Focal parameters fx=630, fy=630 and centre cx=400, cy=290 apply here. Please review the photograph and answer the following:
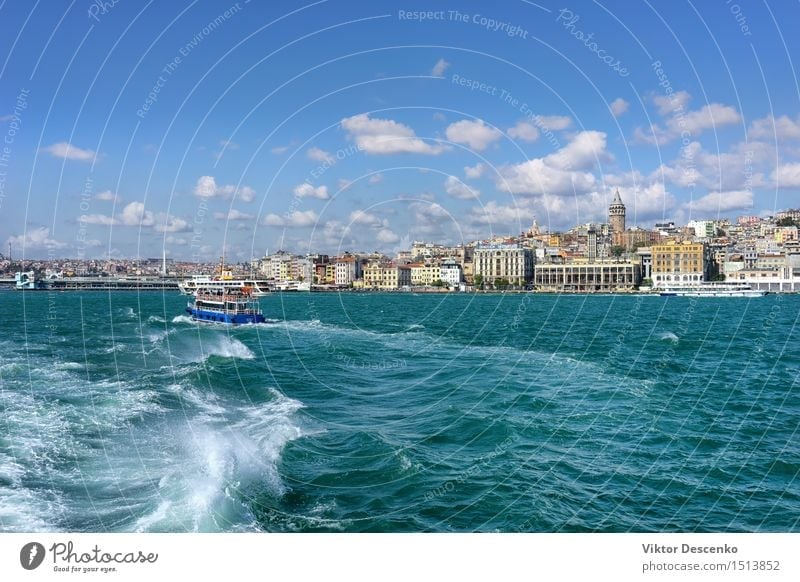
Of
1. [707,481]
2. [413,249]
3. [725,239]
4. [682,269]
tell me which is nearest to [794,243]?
[725,239]

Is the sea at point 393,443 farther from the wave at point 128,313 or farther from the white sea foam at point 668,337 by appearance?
the wave at point 128,313

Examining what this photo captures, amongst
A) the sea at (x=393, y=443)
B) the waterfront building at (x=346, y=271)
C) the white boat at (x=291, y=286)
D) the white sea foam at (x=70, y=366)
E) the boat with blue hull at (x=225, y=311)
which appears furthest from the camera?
the waterfront building at (x=346, y=271)

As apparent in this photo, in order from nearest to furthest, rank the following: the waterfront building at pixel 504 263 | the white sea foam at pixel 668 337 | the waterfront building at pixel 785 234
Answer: the white sea foam at pixel 668 337
the waterfront building at pixel 504 263
the waterfront building at pixel 785 234

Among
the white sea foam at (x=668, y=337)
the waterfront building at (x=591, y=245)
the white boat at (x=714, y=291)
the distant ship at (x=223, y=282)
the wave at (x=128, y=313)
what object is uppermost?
the waterfront building at (x=591, y=245)

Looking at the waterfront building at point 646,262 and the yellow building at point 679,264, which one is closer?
the yellow building at point 679,264

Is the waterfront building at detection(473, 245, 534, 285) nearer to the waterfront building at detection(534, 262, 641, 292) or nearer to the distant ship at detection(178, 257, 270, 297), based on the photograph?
the waterfront building at detection(534, 262, 641, 292)

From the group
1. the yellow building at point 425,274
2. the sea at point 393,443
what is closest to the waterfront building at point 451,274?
the yellow building at point 425,274

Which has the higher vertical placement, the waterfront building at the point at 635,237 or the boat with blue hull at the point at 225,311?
the waterfront building at the point at 635,237
